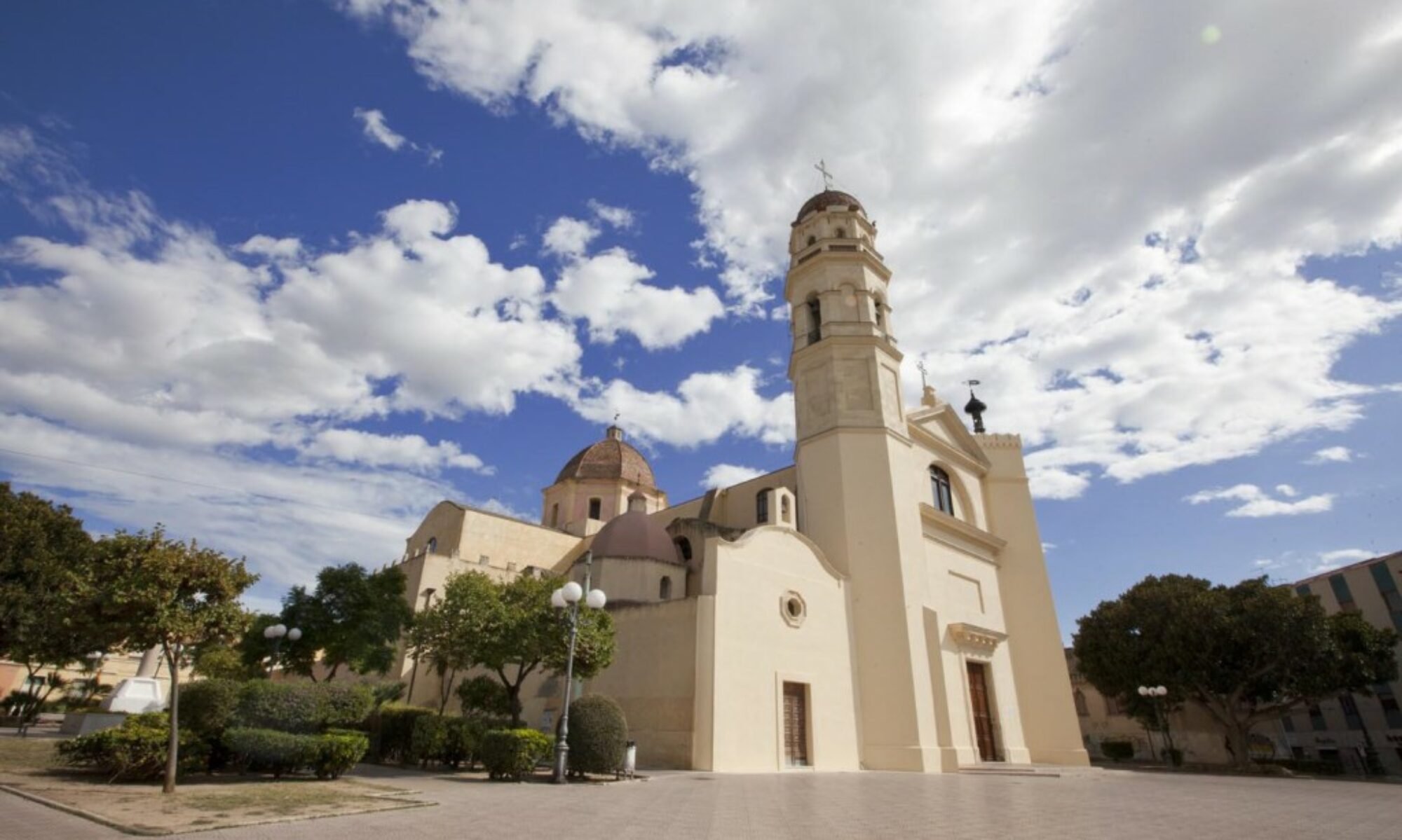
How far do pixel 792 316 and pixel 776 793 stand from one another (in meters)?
19.0

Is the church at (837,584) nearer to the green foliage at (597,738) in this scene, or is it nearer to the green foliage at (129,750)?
the green foliage at (597,738)

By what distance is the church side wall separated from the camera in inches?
648

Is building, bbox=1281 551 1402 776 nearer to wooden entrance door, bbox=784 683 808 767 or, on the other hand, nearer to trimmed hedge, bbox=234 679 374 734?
wooden entrance door, bbox=784 683 808 767

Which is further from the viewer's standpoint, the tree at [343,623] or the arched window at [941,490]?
the arched window at [941,490]

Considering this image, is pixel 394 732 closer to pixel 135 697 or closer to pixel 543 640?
pixel 543 640

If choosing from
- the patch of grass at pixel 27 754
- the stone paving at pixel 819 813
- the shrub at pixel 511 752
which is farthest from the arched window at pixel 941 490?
the patch of grass at pixel 27 754

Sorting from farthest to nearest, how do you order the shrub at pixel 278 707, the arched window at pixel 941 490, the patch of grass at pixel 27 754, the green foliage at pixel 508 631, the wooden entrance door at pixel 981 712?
the arched window at pixel 941 490, the wooden entrance door at pixel 981 712, the green foliage at pixel 508 631, the shrub at pixel 278 707, the patch of grass at pixel 27 754

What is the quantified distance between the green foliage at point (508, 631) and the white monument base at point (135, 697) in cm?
914

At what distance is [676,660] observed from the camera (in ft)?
57.2

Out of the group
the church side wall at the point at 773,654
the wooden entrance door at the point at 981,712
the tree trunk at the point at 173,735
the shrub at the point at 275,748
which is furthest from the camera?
the wooden entrance door at the point at 981,712

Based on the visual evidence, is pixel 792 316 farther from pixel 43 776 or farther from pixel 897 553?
pixel 43 776

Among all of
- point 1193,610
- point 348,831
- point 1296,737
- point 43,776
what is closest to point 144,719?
point 43,776

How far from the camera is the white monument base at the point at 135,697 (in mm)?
19016

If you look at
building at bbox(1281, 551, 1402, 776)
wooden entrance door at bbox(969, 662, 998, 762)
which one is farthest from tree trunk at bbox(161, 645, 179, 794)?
building at bbox(1281, 551, 1402, 776)
